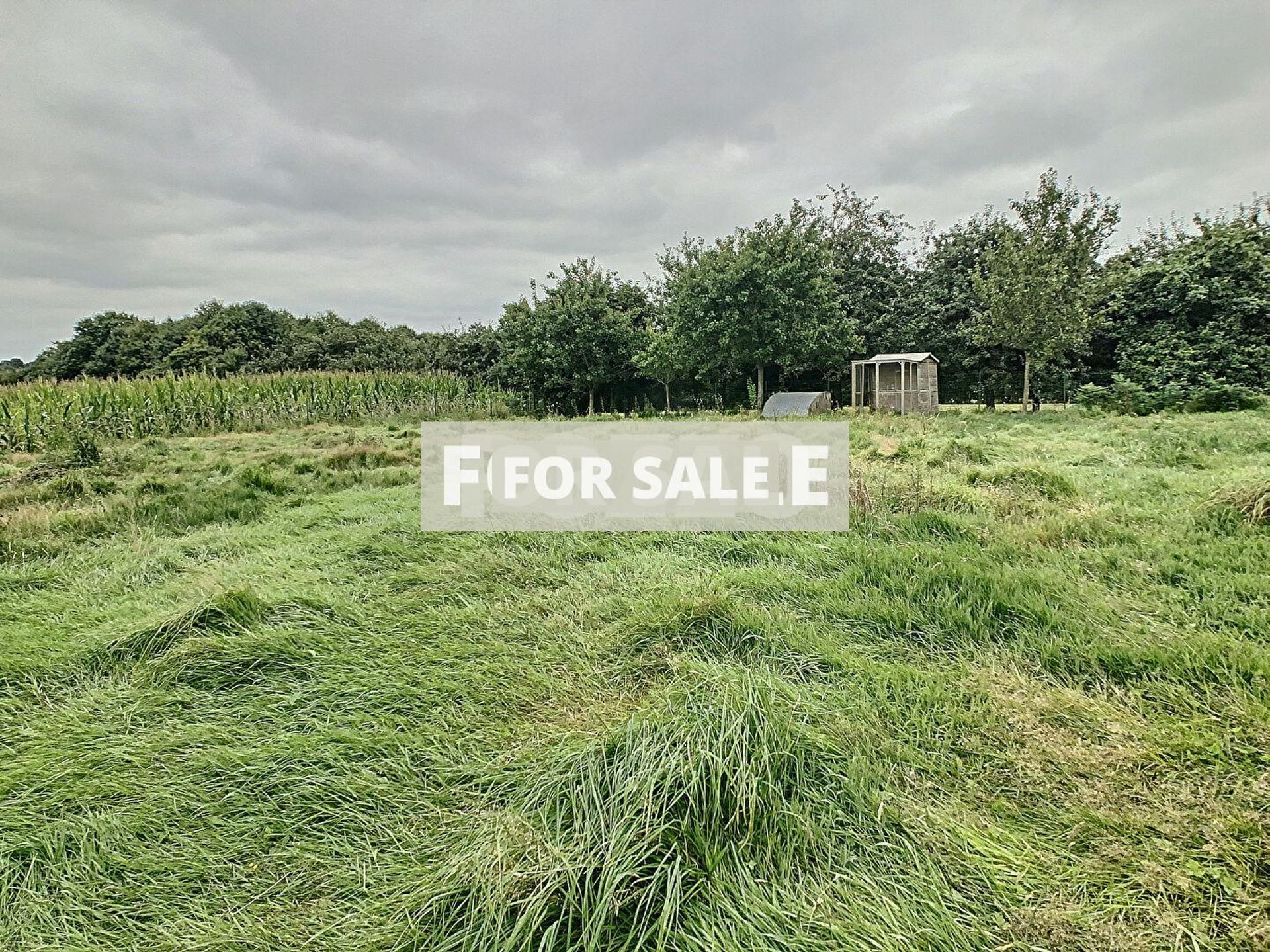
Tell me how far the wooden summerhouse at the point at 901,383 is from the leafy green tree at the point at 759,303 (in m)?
1.23

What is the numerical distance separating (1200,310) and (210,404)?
25126 millimetres

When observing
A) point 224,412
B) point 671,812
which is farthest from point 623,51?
point 224,412

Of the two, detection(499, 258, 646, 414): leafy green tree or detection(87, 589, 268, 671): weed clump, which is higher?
detection(499, 258, 646, 414): leafy green tree

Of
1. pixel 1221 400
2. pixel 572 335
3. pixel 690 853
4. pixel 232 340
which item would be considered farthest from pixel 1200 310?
pixel 232 340

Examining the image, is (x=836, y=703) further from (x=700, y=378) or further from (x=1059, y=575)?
(x=700, y=378)

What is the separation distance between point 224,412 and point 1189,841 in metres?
16.9

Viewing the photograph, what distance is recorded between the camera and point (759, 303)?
15.4 meters

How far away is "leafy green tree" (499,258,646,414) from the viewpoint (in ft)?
58.4

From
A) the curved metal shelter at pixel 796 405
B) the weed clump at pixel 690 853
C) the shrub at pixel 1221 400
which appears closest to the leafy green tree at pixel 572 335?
the curved metal shelter at pixel 796 405

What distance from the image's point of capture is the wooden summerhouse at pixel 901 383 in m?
15.9

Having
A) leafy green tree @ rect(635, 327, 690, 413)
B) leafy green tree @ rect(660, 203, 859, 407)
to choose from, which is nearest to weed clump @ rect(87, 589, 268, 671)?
leafy green tree @ rect(660, 203, 859, 407)

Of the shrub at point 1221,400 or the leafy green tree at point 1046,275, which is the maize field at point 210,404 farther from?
the shrub at point 1221,400

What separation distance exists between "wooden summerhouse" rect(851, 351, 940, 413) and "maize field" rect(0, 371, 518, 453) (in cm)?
1201

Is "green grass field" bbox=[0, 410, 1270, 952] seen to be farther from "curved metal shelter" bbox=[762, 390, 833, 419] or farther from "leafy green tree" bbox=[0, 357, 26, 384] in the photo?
"leafy green tree" bbox=[0, 357, 26, 384]
